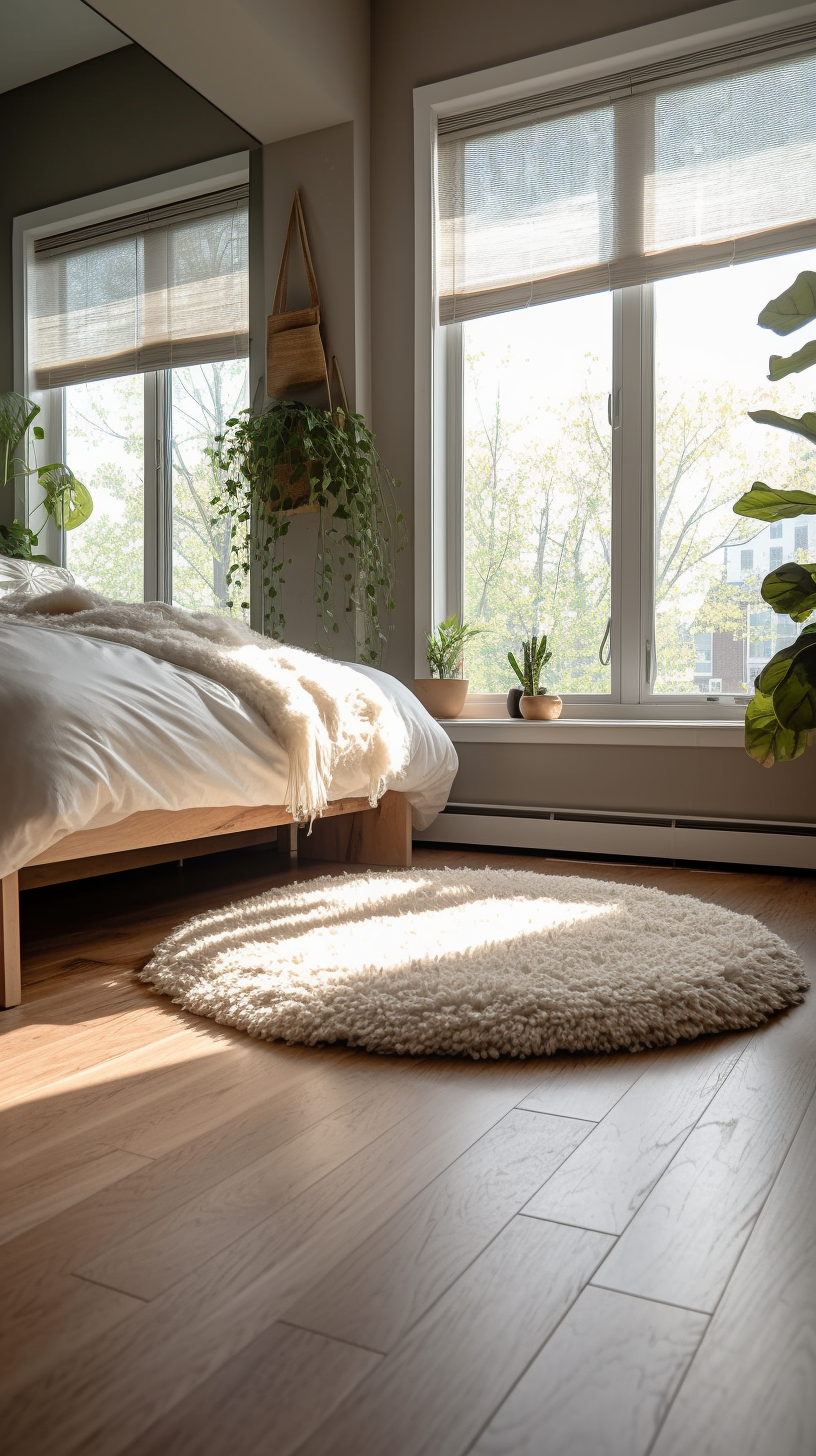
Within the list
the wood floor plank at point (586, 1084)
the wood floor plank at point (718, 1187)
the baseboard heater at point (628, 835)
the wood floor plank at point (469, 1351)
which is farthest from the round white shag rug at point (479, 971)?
the baseboard heater at point (628, 835)

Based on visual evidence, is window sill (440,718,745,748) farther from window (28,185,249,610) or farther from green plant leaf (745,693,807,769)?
window (28,185,249,610)

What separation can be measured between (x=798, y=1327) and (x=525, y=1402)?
23cm

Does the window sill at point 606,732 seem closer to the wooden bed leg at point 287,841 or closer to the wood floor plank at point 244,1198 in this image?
the wooden bed leg at point 287,841

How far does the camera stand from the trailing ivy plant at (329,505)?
3559 millimetres

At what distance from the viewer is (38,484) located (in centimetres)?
422

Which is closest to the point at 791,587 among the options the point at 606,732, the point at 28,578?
the point at 606,732

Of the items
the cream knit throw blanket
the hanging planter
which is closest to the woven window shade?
the hanging planter

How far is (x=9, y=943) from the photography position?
1688 millimetres

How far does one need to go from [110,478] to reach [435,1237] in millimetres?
3903

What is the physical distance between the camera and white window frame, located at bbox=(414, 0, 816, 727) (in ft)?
10.6

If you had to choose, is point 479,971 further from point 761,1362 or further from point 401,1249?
point 761,1362

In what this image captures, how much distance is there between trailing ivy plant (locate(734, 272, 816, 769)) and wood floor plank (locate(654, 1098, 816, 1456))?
1.34 meters

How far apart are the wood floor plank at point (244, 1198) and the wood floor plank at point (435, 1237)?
0.11 metres

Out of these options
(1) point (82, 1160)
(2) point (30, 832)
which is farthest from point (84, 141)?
(1) point (82, 1160)
